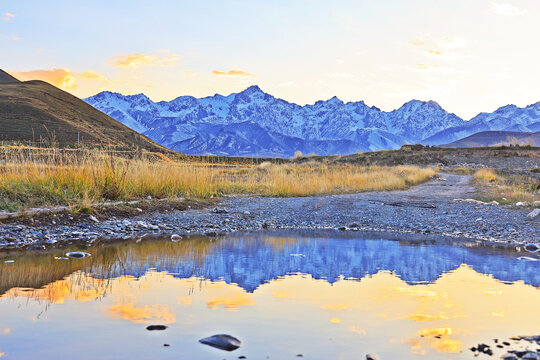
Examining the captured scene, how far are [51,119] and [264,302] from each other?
100m

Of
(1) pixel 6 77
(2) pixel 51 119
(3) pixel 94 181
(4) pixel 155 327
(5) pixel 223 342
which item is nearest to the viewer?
(5) pixel 223 342

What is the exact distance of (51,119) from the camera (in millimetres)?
94938

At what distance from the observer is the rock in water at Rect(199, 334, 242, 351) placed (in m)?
4.00

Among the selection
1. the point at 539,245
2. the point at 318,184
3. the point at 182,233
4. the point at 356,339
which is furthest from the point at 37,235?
the point at 318,184

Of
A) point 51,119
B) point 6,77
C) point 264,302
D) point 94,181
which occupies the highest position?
point 6,77

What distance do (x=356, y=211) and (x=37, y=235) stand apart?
369 inches

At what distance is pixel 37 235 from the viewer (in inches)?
374

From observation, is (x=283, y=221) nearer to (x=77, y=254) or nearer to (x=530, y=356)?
(x=77, y=254)

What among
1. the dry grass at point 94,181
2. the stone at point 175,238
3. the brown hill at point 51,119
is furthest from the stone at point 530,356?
the brown hill at point 51,119

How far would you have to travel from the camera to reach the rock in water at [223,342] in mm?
3998

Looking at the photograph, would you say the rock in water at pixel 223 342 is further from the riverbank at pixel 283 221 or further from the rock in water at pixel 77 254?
the riverbank at pixel 283 221

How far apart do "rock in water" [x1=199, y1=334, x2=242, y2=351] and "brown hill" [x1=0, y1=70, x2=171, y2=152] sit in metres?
72.6

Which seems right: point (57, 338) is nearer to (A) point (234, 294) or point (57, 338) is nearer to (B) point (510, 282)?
(A) point (234, 294)

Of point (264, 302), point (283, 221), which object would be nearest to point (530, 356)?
point (264, 302)
